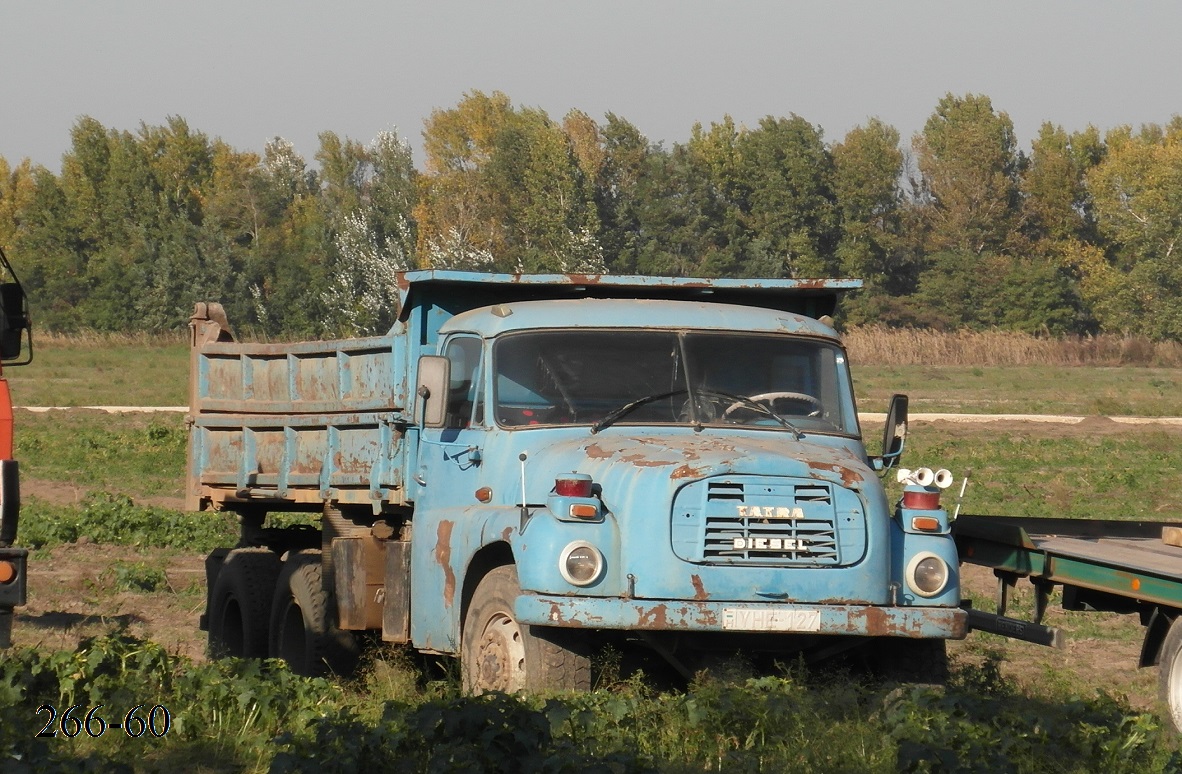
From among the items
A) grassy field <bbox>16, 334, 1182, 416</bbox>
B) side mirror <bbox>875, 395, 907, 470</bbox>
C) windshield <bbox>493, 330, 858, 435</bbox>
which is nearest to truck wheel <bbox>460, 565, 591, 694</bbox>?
windshield <bbox>493, 330, 858, 435</bbox>

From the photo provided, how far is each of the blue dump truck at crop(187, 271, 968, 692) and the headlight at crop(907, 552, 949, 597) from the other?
0.01m

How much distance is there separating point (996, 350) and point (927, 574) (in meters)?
49.1

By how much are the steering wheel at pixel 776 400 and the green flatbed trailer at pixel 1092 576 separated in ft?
4.79

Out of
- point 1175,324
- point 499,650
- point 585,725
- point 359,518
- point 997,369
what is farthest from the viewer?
point 1175,324

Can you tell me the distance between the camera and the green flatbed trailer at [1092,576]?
27.1 ft

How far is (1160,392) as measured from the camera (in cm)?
4350

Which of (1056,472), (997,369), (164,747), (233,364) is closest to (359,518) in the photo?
(233,364)

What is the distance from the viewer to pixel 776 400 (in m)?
8.61

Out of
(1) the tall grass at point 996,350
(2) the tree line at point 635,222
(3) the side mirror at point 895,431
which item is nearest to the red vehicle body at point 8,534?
(3) the side mirror at point 895,431

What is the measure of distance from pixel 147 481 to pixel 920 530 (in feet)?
53.1

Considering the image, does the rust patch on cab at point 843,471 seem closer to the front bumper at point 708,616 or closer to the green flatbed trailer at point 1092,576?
the front bumper at point 708,616

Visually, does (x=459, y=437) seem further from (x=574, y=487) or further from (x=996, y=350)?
(x=996, y=350)

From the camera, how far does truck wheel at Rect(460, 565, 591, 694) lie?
7.37 meters

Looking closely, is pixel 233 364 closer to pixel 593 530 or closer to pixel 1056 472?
pixel 593 530
